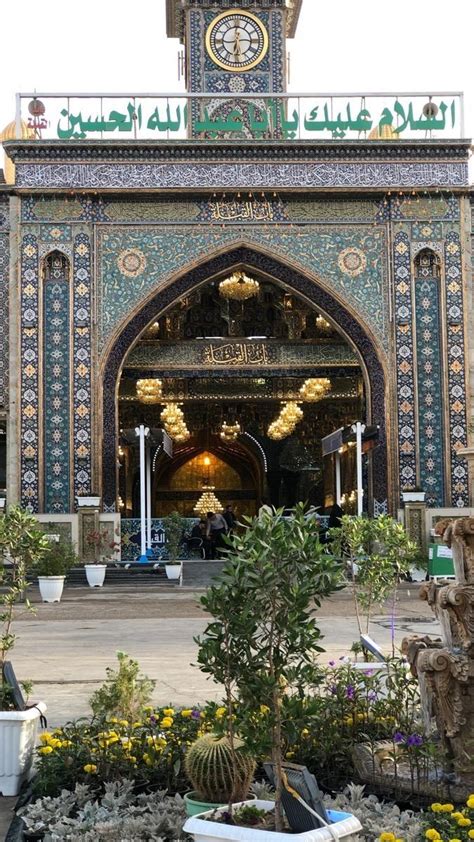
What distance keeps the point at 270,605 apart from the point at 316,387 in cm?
2203

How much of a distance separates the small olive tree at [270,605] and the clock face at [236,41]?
A: 2085cm

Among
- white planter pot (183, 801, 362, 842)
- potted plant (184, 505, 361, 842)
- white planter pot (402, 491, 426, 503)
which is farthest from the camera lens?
white planter pot (402, 491, 426, 503)

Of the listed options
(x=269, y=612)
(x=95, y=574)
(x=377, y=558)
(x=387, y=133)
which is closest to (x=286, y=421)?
(x=387, y=133)

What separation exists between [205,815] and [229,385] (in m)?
24.3

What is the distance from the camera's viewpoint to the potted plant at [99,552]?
1969cm

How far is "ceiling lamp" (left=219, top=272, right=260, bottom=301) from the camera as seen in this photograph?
2217 cm

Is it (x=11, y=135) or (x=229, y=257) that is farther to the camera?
(x=11, y=135)

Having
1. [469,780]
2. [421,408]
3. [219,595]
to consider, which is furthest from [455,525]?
[421,408]

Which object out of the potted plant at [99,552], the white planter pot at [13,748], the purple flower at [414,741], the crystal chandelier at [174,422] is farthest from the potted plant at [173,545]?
the purple flower at [414,741]

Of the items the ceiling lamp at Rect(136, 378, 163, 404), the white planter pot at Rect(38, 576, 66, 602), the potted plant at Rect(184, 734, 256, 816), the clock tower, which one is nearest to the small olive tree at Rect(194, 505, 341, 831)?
the potted plant at Rect(184, 734, 256, 816)

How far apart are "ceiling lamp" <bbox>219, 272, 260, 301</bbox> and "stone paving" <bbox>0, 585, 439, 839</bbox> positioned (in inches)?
271

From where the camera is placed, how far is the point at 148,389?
25.5m

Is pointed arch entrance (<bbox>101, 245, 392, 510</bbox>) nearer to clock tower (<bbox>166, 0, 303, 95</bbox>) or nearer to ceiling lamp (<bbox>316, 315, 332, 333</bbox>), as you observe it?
ceiling lamp (<bbox>316, 315, 332, 333</bbox>)

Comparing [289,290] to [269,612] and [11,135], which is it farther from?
[269,612]
